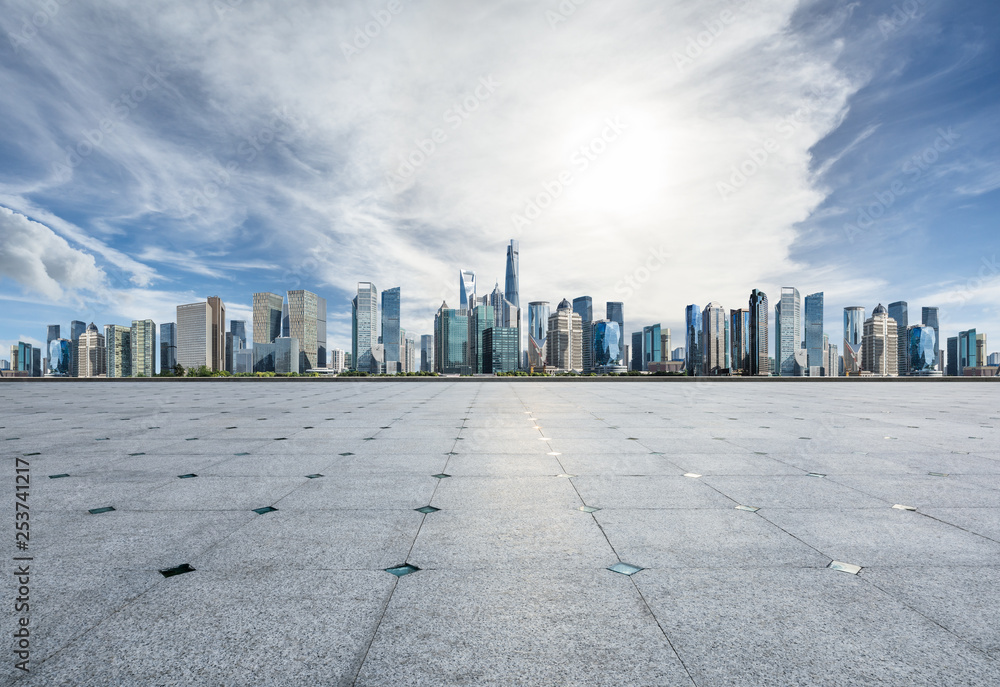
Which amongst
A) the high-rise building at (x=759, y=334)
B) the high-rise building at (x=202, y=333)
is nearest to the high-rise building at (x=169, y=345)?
the high-rise building at (x=202, y=333)

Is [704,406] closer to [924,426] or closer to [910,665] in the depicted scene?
[924,426]

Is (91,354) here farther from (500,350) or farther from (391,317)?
(391,317)

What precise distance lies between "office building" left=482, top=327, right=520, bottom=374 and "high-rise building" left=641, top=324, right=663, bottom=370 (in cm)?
3661

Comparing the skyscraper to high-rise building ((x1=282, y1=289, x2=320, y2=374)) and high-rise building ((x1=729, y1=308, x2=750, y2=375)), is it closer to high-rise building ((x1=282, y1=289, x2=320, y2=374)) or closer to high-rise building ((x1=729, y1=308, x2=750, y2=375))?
high-rise building ((x1=282, y1=289, x2=320, y2=374))

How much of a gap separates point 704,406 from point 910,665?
1265 cm

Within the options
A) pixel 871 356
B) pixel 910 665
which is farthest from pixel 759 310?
pixel 910 665

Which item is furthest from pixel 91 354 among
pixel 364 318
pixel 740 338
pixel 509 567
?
pixel 364 318

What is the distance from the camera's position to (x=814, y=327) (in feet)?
343

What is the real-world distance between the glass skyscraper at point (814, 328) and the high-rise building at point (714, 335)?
19.8 m

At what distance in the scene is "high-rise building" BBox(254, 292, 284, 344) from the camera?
428 ft

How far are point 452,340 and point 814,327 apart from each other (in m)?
84.4

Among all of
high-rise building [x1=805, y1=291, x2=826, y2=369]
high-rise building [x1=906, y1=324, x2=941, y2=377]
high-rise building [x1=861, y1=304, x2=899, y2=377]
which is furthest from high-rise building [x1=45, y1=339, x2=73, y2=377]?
high-rise building [x1=805, y1=291, x2=826, y2=369]

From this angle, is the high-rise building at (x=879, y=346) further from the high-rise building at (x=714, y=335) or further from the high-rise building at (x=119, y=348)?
the high-rise building at (x=119, y=348)

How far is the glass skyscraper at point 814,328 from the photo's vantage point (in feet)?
328
